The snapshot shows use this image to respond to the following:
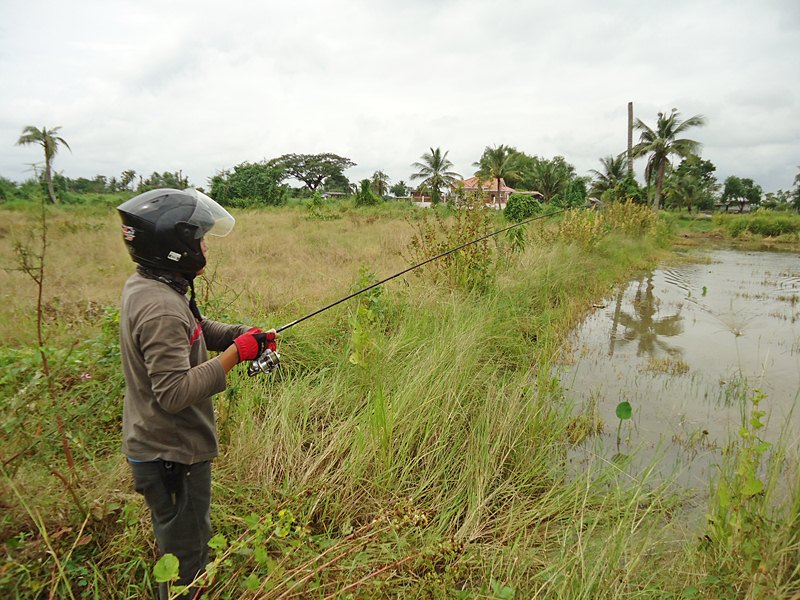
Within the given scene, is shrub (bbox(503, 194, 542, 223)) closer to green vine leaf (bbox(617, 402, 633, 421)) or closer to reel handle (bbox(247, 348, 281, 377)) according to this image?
green vine leaf (bbox(617, 402, 633, 421))

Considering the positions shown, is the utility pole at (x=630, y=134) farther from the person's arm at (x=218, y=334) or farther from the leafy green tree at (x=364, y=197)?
the person's arm at (x=218, y=334)

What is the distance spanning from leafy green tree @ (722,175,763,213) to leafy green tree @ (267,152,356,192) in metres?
48.9

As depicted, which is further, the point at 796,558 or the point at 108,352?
the point at 108,352

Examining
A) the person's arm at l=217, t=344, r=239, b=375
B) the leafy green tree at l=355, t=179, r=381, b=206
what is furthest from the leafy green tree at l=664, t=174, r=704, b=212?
the person's arm at l=217, t=344, r=239, b=375

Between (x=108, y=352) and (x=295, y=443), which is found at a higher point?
(x=108, y=352)

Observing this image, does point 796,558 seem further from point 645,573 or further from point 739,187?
point 739,187

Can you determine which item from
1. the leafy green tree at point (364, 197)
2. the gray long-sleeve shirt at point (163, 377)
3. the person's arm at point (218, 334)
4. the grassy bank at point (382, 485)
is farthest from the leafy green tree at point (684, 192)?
the gray long-sleeve shirt at point (163, 377)

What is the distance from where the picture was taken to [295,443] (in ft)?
8.36

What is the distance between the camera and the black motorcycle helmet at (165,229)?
1489mm

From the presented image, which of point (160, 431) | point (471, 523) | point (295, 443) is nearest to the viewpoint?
point (160, 431)

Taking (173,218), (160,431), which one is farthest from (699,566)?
(173,218)

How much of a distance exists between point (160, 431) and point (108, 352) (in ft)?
6.46

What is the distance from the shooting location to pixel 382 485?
7.73 ft

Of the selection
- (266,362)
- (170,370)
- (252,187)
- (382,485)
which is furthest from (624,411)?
(252,187)
